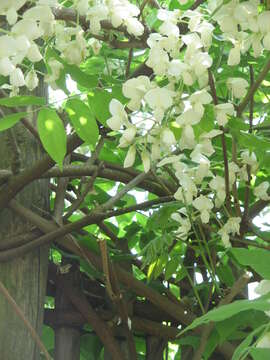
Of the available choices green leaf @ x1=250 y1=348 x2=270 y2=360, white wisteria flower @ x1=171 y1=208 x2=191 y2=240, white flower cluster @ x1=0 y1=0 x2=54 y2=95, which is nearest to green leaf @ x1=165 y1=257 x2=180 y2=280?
white wisteria flower @ x1=171 y1=208 x2=191 y2=240

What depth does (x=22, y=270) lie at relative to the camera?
134cm

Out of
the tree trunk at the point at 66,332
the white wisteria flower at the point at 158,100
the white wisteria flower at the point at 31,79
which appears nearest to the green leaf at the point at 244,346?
the white wisteria flower at the point at 158,100

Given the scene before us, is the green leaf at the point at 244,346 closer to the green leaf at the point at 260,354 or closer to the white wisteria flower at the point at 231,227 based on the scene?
the green leaf at the point at 260,354

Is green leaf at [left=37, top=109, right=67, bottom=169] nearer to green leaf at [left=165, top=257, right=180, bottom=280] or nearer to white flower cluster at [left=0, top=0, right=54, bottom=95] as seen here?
white flower cluster at [left=0, top=0, right=54, bottom=95]

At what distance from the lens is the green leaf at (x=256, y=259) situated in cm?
85

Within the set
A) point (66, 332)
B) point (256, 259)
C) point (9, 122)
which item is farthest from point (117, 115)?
point (66, 332)

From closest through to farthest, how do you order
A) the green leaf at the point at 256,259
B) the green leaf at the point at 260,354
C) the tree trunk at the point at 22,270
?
the green leaf at the point at 260,354 < the green leaf at the point at 256,259 < the tree trunk at the point at 22,270

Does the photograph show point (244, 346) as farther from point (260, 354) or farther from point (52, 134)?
point (52, 134)

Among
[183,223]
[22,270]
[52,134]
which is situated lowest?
[22,270]

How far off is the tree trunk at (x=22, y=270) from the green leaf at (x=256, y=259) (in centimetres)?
55

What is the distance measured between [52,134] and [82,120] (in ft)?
0.17

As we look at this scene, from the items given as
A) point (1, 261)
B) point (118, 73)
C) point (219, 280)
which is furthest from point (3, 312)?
point (118, 73)

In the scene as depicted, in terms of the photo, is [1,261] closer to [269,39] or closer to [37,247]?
[37,247]

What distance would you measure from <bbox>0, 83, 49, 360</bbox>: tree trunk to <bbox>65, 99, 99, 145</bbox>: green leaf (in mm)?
288
